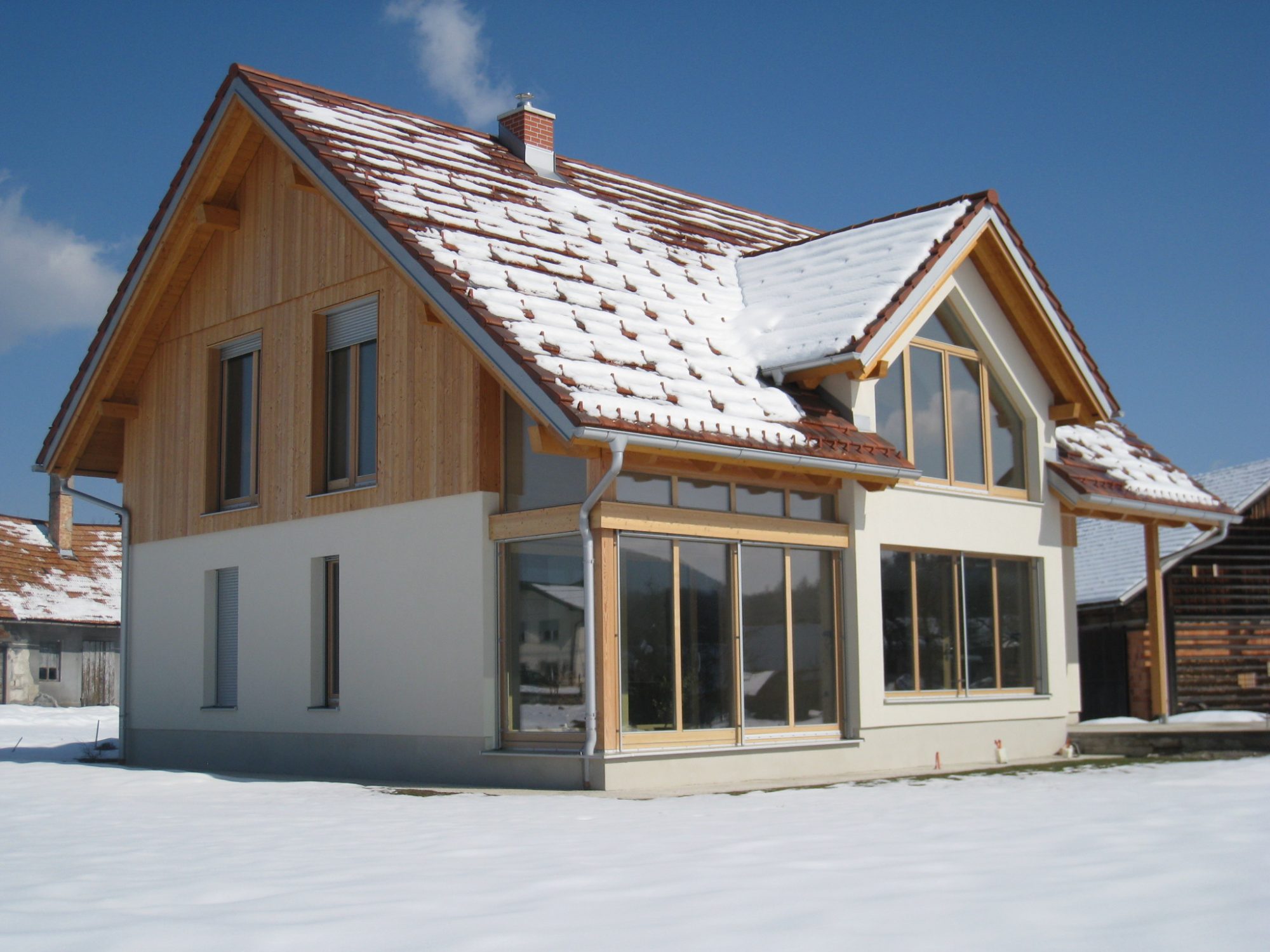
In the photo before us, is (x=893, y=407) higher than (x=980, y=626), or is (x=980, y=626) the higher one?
(x=893, y=407)

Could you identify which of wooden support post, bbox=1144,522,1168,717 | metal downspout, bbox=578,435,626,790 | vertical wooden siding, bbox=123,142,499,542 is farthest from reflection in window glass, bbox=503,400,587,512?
wooden support post, bbox=1144,522,1168,717

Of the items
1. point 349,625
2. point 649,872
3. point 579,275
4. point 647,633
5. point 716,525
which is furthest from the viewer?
point 349,625

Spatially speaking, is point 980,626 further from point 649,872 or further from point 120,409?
point 120,409

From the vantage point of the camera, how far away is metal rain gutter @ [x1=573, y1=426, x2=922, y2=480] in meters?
10.8

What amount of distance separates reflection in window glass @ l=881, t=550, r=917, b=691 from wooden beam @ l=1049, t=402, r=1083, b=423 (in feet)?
10.8

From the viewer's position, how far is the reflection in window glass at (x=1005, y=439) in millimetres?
16125

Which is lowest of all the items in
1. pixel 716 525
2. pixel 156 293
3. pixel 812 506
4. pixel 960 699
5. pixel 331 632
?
pixel 960 699

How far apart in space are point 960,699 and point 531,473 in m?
5.70

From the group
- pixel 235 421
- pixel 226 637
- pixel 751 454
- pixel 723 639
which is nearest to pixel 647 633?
pixel 723 639

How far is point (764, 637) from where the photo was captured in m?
13.0

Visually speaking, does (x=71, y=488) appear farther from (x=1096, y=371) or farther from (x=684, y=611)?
(x=1096, y=371)

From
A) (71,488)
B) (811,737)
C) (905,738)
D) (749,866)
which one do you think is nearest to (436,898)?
(749,866)

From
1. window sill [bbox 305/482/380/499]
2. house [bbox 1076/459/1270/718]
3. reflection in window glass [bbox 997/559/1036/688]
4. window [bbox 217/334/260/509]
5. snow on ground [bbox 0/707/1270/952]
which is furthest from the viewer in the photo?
house [bbox 1076/459/1270/718]

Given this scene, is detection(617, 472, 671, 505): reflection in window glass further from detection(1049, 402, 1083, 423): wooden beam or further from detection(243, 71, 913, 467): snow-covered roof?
detection(1049, 402, 1083, 423): wooden beam
